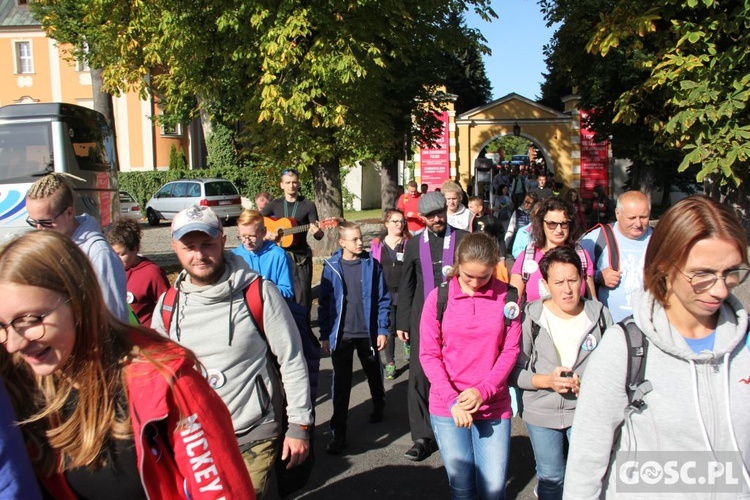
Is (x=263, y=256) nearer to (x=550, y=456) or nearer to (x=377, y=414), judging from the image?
(x=377, y=414)

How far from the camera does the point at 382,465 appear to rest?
16.3ft

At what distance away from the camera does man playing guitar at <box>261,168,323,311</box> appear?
7.52 meters

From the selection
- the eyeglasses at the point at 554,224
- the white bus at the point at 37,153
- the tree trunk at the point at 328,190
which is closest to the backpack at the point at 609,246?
the eyeglasses at the point at 554,224

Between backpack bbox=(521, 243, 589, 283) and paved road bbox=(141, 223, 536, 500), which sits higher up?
backpack bbox=(521, 243, 589, 283)

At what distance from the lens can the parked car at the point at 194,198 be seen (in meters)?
27.1

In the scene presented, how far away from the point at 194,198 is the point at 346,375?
74.6 feet

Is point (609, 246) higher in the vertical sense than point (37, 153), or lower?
lower

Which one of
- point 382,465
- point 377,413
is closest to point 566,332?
point 382,465

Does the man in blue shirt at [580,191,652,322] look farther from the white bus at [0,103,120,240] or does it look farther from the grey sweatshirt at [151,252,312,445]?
the white bus at [0,103,120,240]

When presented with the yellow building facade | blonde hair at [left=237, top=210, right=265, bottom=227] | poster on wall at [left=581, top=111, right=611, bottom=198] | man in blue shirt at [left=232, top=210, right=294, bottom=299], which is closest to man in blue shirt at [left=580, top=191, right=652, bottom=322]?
man in blue shirt at [left=232, top=210, right=294, bottom=299]

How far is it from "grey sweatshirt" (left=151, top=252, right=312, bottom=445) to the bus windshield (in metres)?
10.7

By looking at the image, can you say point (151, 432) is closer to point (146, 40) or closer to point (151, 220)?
point (146, 40)

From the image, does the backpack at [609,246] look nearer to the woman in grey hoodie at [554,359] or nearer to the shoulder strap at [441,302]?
the woman in grey hoodie at [554,359]

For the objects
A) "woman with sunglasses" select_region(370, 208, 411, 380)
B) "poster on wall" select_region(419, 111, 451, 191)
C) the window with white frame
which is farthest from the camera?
the window with white frame
